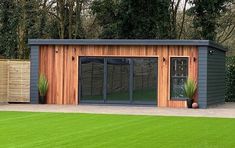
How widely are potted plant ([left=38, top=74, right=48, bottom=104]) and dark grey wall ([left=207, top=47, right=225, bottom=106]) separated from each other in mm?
5840

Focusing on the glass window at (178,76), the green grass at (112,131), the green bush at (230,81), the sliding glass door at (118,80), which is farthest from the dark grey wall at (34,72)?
the green bush at (230,81)

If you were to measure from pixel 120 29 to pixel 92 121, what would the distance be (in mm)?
16539

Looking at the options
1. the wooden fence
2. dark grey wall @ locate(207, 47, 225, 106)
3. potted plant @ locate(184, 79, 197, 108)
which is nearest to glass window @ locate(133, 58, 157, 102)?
potted plant @ locate(184, 79, 197, 108)

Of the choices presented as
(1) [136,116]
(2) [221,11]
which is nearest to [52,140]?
(1) [136,116]

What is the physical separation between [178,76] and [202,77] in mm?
841

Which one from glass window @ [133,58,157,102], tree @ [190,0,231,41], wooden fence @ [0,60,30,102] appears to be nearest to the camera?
glass window @ [133,58,157,102]

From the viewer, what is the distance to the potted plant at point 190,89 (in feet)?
62.2

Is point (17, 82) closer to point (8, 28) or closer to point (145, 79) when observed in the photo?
point (145, 79)

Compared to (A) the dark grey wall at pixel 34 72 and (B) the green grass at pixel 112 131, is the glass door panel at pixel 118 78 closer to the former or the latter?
(A) the dark grey wall at pixel 34 72

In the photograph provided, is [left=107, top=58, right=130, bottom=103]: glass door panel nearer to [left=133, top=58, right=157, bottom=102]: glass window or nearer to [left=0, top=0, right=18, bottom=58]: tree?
[left=133, top=58, right=157, bottom=102]: glass window

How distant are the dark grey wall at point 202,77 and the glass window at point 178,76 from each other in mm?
503

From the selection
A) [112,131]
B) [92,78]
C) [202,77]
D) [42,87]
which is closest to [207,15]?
[202,77]

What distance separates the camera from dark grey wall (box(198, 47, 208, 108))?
62.4ft

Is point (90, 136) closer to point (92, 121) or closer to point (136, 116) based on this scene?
point (92, 121)
